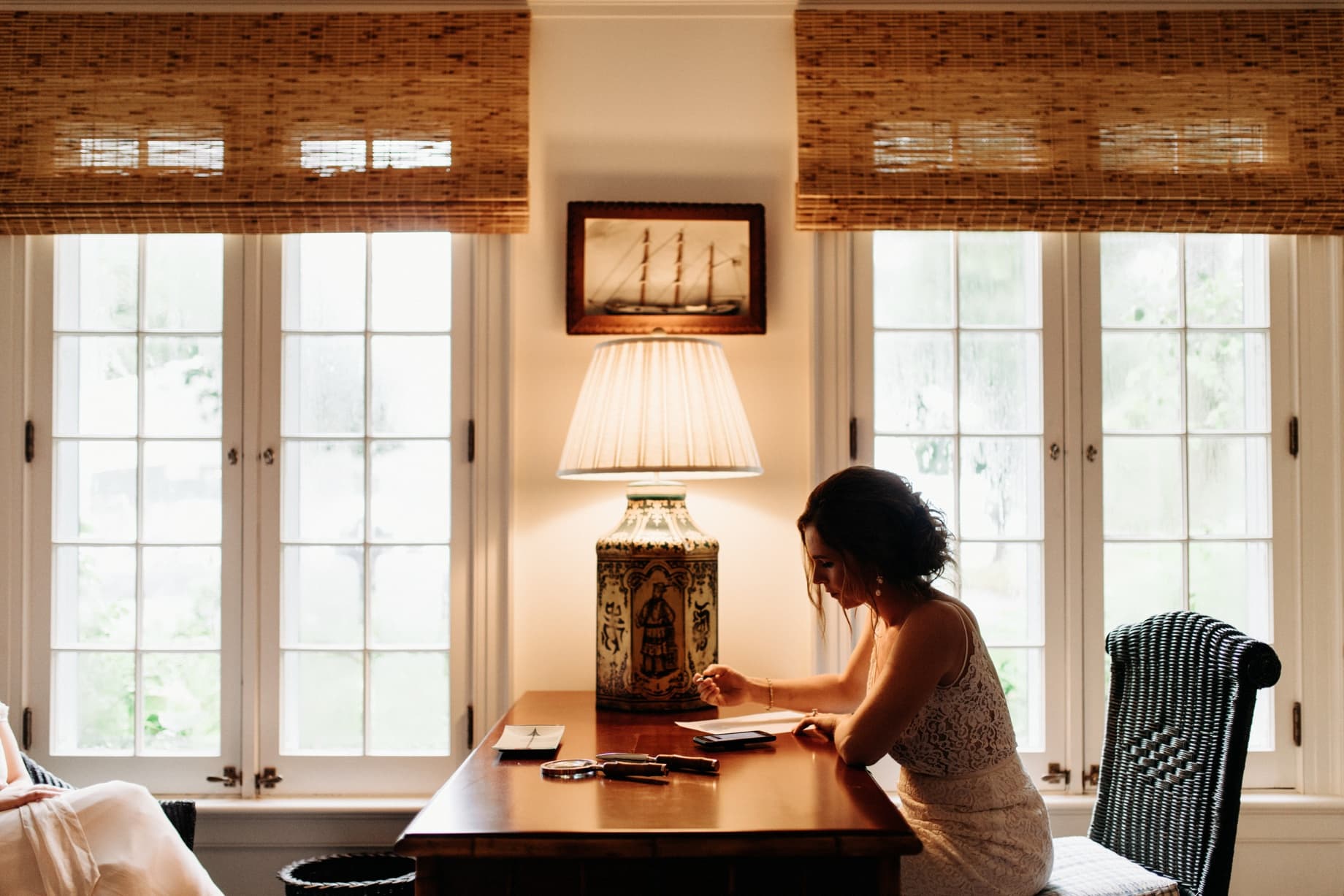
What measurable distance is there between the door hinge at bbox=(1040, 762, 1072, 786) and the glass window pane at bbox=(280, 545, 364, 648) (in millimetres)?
1891

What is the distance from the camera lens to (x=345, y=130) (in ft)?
9.54

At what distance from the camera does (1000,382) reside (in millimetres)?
3006

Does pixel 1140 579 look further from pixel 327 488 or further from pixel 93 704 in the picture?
pixel 93 704

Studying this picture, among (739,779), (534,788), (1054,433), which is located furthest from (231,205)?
(1054,433)

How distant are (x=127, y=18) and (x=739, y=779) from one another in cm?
256

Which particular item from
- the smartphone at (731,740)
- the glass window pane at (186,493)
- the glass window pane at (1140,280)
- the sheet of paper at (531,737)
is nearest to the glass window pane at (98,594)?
the glass window pane at (186,493)

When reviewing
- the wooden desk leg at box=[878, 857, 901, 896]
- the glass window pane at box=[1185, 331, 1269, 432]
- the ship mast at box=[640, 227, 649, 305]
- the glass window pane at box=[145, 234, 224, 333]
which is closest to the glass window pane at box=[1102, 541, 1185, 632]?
the glass window pane at box=[1185, 331, 1269, 432]

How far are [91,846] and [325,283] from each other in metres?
1.50

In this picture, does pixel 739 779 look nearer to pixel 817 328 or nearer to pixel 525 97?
pixel 817 328

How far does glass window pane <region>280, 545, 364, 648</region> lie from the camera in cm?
296

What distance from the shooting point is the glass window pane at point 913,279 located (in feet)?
9.86

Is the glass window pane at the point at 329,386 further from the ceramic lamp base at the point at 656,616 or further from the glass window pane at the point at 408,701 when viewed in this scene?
the ceramic lamp base at the point at 656,616

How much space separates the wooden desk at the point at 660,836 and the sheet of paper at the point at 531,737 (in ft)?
0.49

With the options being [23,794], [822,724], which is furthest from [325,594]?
[822,724]
